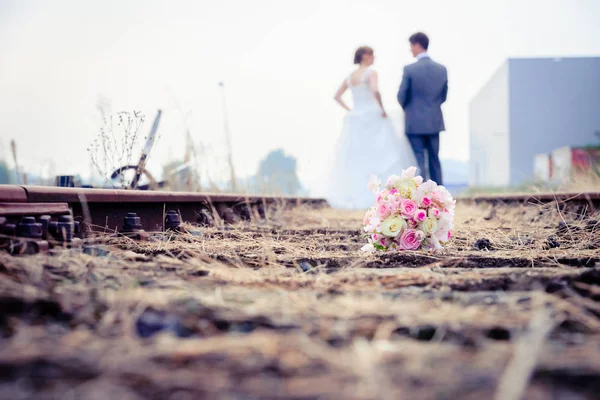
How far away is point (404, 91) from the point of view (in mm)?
7453

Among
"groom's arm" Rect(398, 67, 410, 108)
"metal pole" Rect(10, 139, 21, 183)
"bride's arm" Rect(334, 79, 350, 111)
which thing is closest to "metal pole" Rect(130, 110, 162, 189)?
→ "metal pole" Rect(10, 139, 21, 183)

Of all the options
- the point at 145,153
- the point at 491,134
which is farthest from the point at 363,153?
the point at 491,134

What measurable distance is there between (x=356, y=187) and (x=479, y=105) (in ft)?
130

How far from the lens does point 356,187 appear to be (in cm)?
856

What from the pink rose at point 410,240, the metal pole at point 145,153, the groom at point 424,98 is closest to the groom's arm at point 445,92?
the groom at point 424,98

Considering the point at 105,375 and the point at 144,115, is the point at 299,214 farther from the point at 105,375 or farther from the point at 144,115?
the point at 105,375

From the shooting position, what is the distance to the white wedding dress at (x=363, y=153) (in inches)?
326

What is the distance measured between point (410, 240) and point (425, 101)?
16.3 ft

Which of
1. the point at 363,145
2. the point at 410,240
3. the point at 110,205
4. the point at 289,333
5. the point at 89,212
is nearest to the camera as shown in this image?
the point at 289,333

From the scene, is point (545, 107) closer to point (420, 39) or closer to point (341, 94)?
point (341, 94)

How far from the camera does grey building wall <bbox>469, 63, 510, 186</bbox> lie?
33312 millimetres

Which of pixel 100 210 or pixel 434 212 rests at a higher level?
pixel 100 210

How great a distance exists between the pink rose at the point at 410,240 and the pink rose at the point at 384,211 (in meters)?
0.15

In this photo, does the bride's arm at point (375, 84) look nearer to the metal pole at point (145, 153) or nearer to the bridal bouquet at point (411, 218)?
the metal pole at point (145, 153)
